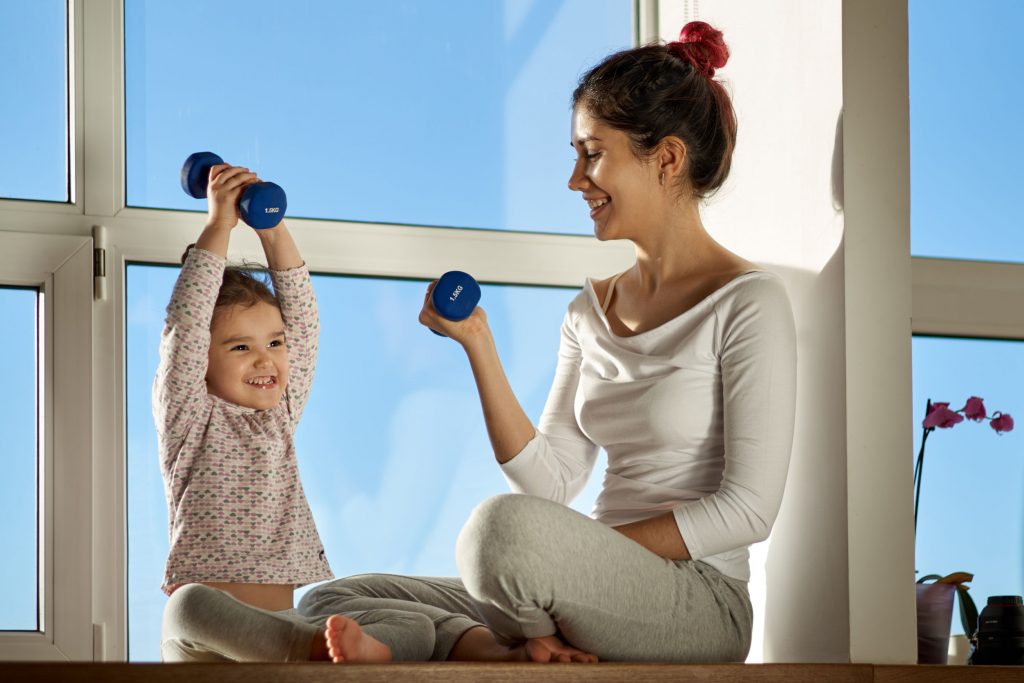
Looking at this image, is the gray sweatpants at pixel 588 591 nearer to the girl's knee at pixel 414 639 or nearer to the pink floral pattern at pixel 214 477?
the girl's knee at pixel 414 639

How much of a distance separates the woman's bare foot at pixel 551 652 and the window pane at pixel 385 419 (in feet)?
1.79

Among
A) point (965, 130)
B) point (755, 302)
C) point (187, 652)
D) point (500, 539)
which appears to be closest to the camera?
point (500, 539)

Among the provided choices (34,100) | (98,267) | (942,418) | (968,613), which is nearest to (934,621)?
(968,613)

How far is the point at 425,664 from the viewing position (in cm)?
119

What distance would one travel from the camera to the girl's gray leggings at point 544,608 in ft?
4.05

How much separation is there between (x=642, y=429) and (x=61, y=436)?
2.58 feet

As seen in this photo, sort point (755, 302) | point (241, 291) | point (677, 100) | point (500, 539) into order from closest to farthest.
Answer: point (500, 539), point (755, 302), point (677, 100), point (241, 291)

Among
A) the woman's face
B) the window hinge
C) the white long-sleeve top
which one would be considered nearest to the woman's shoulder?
the white long-sleeve top

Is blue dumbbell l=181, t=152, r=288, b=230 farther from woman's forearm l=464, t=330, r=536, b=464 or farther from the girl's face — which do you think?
woman's forearm l=464, t=330, r=536, b=464

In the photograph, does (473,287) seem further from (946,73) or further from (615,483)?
(946,73)

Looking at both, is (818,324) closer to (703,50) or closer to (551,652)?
(703,50)

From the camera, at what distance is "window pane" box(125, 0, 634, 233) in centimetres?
177

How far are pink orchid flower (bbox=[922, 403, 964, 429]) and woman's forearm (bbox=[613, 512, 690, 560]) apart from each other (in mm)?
600

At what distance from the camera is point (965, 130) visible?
1954 millimetres
